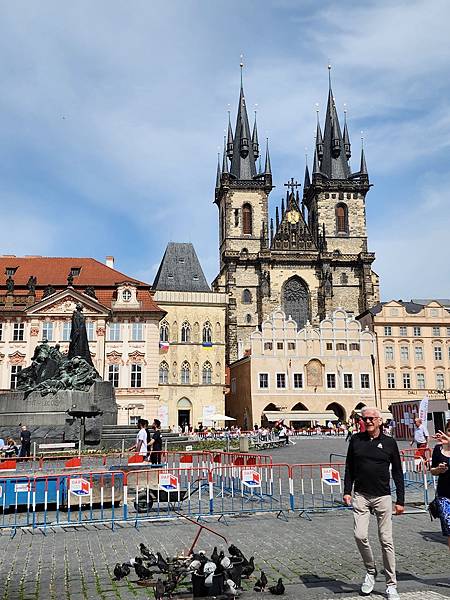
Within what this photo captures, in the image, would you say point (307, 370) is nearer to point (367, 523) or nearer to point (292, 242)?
point (292, 242)

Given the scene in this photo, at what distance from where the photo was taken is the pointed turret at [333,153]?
3093 inches

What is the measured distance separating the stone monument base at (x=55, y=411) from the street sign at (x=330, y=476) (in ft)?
30.6

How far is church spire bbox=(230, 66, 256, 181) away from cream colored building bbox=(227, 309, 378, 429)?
26.1 m

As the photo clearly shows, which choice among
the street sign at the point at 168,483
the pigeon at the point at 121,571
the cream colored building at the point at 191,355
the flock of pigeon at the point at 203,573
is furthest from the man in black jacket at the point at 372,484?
the cream colored building at the point at 191,355

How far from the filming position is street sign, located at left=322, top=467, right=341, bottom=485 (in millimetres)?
11977

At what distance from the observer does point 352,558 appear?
759cm

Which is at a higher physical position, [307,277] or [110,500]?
[307,277]

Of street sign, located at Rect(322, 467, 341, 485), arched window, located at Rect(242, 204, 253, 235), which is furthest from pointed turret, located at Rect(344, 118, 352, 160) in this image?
street sign, located at Rect(322, 467, 341, 485)

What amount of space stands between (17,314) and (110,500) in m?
37.9

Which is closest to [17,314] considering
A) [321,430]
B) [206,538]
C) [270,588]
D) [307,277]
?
[321,430]

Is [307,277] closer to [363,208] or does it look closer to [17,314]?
[363,208]

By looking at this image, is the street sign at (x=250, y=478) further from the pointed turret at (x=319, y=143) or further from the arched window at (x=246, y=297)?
the pointed turret at (x=319, y=143)

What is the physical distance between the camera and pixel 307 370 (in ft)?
182

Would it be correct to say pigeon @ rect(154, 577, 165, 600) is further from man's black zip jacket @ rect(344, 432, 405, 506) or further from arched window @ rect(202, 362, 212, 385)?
arched window @ rect(202, 362, 212, 385)
